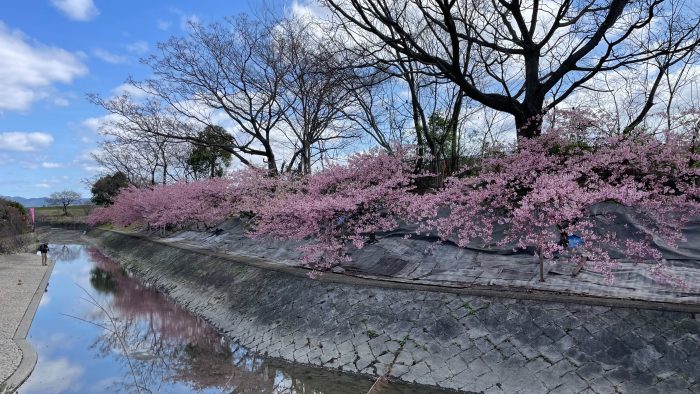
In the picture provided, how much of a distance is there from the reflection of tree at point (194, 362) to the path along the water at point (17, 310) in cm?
156

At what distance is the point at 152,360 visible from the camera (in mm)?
10000

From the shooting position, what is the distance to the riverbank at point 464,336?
651 centimetres

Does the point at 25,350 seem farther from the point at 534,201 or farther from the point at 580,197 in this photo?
the point at 580,197

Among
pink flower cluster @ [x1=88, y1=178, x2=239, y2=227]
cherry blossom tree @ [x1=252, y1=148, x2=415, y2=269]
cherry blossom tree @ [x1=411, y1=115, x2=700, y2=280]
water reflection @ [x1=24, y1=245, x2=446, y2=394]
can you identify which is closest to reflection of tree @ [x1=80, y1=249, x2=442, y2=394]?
water reflection @ [x1=24, y1=245, x2=446, y2=394]

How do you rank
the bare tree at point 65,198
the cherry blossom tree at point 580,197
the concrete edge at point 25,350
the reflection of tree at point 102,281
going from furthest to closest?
1. the bare tree at point 65,198
2. the reflection of tree at point 102,281
3. the cherry blossom tree at point 580,197
4. the concrete edge at point 25,350

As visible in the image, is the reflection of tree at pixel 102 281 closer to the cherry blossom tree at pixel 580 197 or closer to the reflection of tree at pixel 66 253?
the reflection of tree at pixel 66 253

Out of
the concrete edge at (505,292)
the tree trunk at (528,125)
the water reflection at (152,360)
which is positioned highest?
the tree trunk at (528,125)

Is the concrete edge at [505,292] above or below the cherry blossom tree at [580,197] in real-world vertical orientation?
below

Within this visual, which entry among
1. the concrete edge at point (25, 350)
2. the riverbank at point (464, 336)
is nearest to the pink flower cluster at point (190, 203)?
the concrete edge at point (25, 350)

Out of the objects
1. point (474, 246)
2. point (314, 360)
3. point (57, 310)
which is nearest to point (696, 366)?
point (474, 246)

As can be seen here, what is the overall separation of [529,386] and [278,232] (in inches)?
369

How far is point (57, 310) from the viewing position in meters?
15.0

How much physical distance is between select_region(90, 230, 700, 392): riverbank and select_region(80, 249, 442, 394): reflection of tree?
13.9 inches

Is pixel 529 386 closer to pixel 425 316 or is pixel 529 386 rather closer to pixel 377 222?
pixel 425 316
